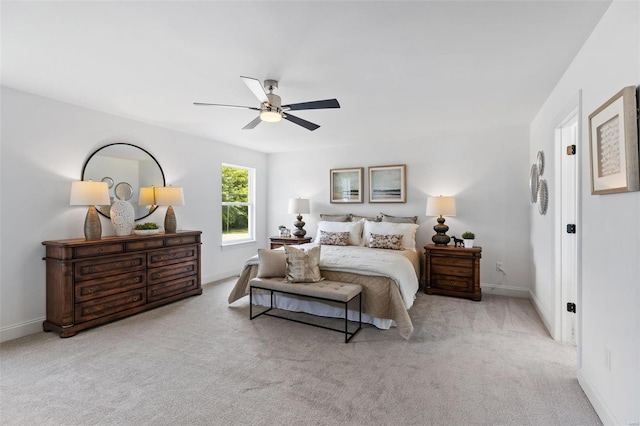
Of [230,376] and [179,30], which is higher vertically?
[179,30]

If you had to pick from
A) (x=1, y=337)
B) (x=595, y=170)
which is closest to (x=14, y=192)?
(x=1, y=337)

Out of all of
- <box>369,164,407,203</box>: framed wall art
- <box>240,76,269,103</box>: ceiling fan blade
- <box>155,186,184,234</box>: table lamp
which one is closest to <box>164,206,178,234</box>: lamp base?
<box>155,186,184,234</box>: table lamp

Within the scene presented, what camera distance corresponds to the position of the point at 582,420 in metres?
1.83

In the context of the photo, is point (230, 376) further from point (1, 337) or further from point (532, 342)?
point (532, 342)

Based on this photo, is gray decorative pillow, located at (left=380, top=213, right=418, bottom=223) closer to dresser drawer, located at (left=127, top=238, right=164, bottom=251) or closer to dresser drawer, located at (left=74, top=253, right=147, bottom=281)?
dresser drawer, located at (left=127, top=238, right=164, bottom=251)

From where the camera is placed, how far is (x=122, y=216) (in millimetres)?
3674

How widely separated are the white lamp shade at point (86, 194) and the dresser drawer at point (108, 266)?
2.08 feet

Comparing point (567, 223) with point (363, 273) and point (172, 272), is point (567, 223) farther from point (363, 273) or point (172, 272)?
point (172, 272)

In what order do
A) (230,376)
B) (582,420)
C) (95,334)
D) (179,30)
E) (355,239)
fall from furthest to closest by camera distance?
1. (355,239)
2. (95,334)
3. (230,376)
4. (179,30)
5. (582,420)

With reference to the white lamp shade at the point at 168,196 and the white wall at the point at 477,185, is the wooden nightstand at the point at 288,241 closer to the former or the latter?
the white wall at the point at 477,185

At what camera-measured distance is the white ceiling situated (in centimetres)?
184

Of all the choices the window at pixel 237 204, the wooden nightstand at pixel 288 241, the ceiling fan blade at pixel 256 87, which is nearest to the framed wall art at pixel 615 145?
the ceiling fan blade at pixel 256 87

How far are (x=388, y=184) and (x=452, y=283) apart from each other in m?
1.94

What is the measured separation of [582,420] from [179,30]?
3533 mm
